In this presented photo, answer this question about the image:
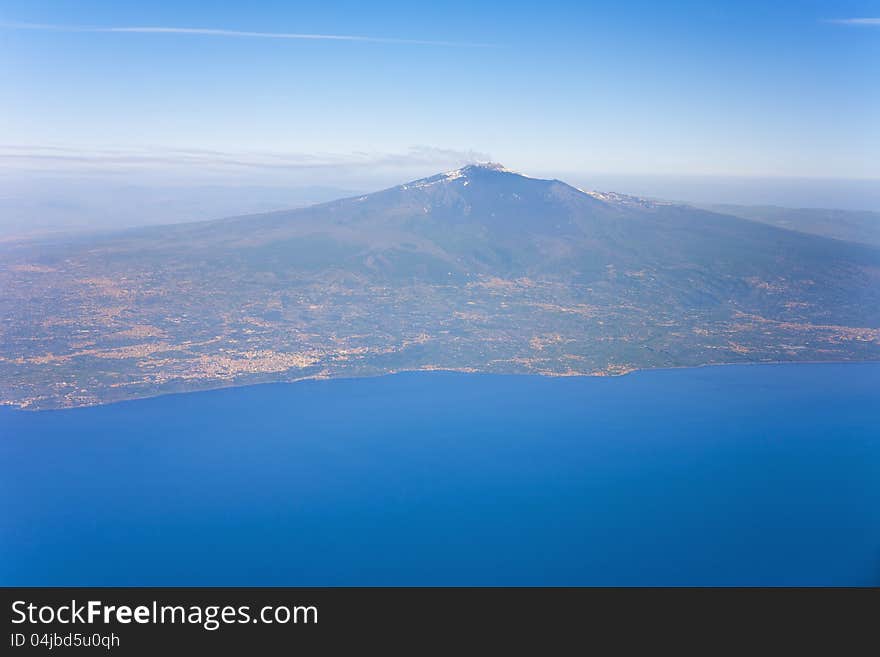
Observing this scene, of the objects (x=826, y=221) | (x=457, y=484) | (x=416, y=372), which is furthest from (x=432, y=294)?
(x=826, y=221)

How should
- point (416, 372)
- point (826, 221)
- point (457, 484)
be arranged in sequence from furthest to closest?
1. point (826, 221)
2. point (416, 372)
3. point (457, 484)

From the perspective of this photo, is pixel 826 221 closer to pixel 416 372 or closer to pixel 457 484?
pixel 416 372

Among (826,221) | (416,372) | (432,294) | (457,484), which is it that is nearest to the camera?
(457,484)

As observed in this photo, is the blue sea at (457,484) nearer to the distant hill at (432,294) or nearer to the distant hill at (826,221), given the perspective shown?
the distant hill at (432,294)

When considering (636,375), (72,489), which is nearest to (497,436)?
(636,375)

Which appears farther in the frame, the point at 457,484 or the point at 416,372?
the point at 416,372

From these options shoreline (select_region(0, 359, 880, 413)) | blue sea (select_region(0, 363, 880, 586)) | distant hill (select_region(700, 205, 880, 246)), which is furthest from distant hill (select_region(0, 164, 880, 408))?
distant hill (select_region(700, 205, 880, 246))

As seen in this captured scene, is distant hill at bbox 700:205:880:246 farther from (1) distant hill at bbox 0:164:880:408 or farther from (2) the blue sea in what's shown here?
(2) the blue sea

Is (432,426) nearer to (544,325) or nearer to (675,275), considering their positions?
(544,325)
